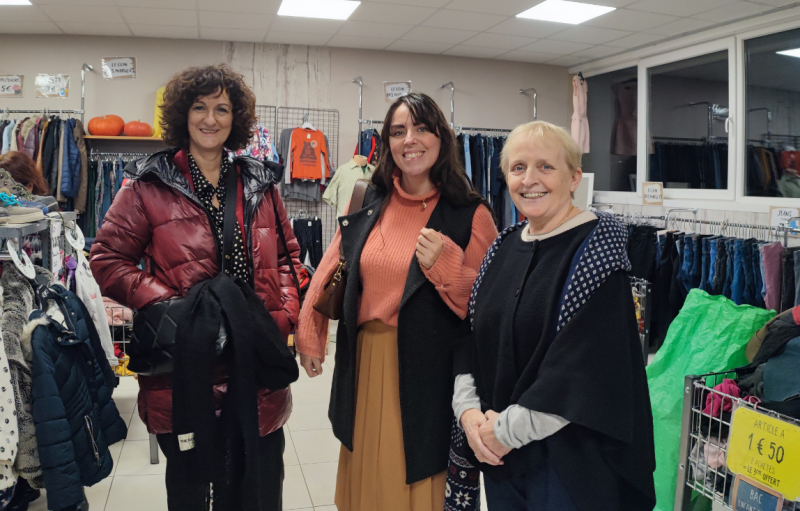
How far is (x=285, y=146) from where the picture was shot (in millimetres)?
5965

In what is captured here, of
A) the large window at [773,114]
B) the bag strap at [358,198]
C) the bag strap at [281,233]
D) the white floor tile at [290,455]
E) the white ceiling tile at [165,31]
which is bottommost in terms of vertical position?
the white floor tile at [290,455]

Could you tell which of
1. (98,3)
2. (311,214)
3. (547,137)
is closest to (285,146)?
(311,214)

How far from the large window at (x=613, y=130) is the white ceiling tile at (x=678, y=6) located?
1.62 meters

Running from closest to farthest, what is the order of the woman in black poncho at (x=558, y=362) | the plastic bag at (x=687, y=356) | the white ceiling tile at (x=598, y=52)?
1. the woman in black poncho at (x=558, y=362)
2. the plastic bag at (x=687, y=356)
3. the white ceiling tile at (x=598, y=52)

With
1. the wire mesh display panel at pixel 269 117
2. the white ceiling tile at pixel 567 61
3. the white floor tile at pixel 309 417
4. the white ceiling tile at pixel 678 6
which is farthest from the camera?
the white ceiling tile at pixel 567 61

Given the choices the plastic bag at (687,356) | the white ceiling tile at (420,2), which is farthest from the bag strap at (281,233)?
the white ceiling tile at (420,2)

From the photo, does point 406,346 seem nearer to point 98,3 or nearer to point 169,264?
point 169,264

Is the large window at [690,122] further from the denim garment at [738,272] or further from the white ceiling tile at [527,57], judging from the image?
the denim garment at [738,272]

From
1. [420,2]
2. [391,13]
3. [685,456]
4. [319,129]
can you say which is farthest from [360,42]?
Answer: [685,456]

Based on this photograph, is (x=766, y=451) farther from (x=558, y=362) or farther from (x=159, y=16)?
(x=159, y=16)

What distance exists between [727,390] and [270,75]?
5485mm

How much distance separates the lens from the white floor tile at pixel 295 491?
2699 mm

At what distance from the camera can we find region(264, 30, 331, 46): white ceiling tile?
5816mm

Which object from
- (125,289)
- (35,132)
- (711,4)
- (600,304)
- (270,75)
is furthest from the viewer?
(270,75)
